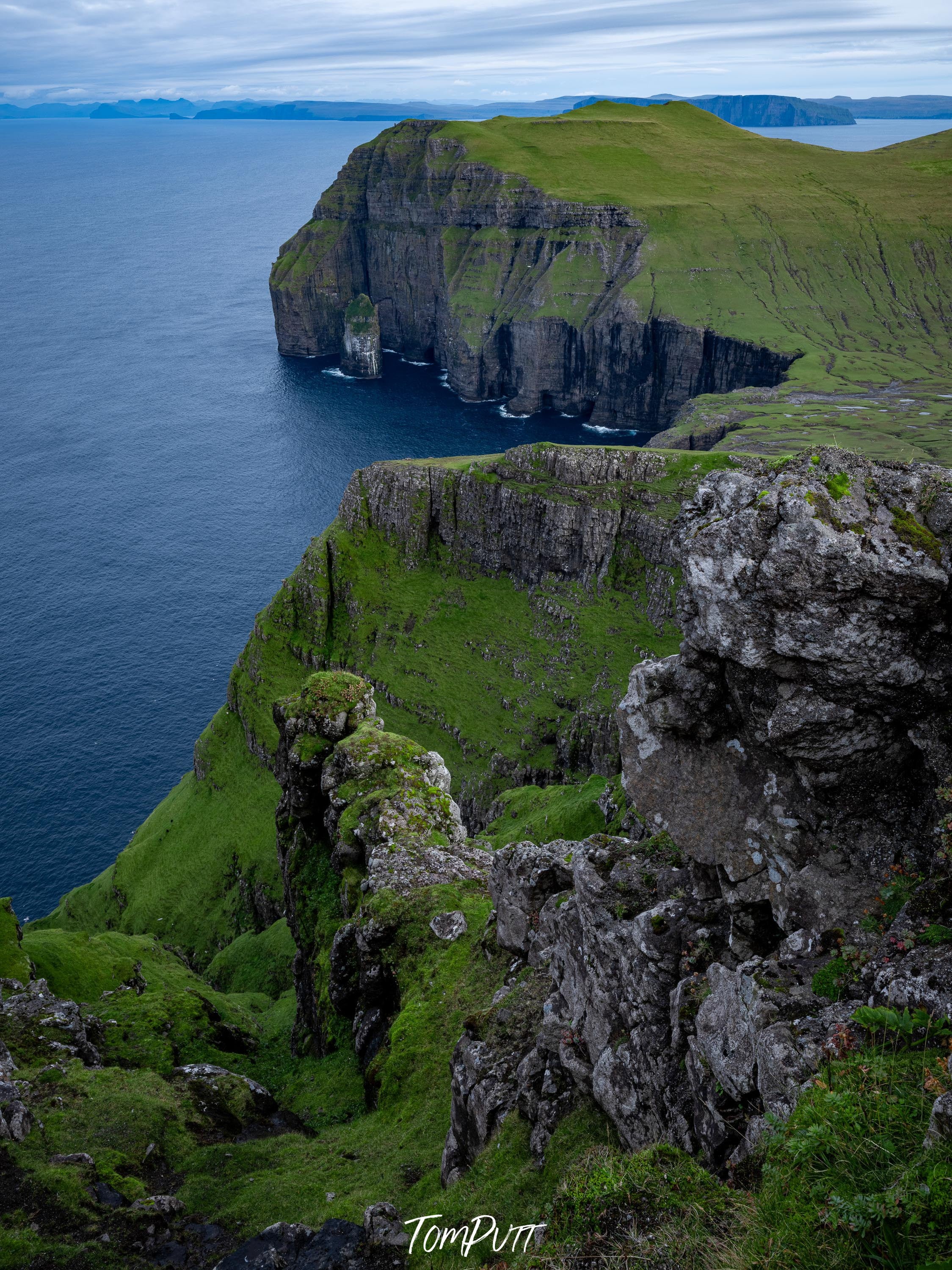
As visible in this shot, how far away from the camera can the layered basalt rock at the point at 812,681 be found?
19.9 m

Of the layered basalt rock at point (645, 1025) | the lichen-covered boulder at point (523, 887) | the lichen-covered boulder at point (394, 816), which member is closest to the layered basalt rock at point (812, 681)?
the layered basalt rock at point (645, 1025)

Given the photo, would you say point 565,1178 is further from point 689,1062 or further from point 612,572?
point 612,572

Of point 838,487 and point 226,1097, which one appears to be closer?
point 838,487

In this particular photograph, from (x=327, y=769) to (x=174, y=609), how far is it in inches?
4596

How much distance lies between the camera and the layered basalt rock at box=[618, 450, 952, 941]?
19.9 meters

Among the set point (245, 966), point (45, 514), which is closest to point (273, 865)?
point (245, 966)

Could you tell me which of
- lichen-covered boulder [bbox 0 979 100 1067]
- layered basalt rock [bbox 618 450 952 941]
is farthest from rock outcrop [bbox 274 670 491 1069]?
layered basalt rock [bbox 618 450 952 941]

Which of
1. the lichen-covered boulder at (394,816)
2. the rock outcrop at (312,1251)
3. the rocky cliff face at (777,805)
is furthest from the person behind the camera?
the lichen-covered boulder at (394,816)

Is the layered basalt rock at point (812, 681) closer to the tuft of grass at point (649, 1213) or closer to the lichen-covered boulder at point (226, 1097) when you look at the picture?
the tuft of grass at point (649, 1213)

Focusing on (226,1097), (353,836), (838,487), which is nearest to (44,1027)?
(226,1097)

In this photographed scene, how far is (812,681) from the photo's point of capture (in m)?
20.9

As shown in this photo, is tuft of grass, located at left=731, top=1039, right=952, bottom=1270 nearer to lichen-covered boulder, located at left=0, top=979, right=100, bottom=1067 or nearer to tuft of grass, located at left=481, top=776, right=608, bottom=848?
lichen-covered boulder, located at left=0, top=979, right=100, bottom=1067

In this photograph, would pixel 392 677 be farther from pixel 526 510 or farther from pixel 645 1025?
pixel 645 1025

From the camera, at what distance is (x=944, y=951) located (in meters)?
17.4
